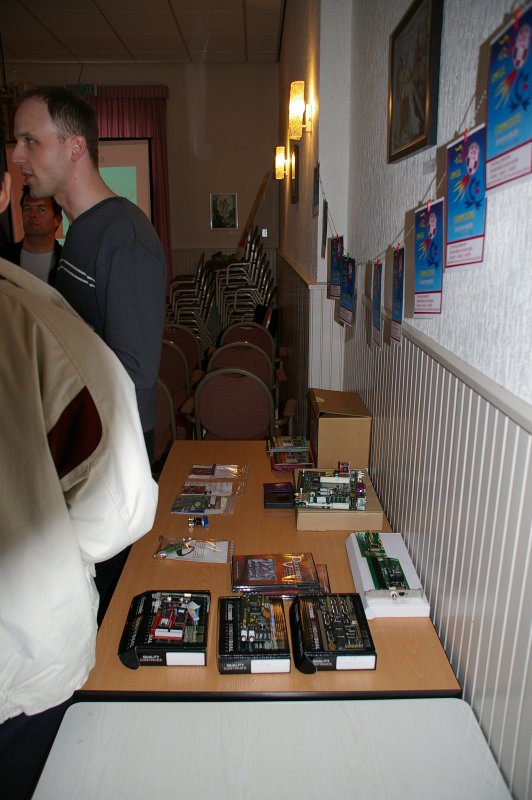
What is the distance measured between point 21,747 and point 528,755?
2.51 feet

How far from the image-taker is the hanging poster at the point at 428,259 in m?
1.25

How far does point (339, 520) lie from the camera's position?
172 centimetres

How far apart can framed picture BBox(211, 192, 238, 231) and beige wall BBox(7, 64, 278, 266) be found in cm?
7

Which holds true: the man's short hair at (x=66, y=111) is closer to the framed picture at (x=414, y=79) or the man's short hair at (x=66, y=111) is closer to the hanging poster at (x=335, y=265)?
the framed picture at (x=414, y=79)

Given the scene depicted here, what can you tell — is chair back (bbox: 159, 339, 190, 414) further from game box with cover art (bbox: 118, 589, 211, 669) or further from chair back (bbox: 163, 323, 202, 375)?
game box with cover art (bbox: 118, 589, 211, 669)

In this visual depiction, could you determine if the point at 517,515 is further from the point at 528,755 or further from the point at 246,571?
the point at 246,571

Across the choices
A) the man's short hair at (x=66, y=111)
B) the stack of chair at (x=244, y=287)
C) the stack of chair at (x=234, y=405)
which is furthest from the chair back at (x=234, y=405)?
the stack of chair at (x=244, y=287)

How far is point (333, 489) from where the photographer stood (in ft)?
5.91

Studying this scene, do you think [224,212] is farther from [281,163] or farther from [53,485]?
[53,485]

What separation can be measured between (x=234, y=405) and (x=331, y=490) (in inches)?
51.2

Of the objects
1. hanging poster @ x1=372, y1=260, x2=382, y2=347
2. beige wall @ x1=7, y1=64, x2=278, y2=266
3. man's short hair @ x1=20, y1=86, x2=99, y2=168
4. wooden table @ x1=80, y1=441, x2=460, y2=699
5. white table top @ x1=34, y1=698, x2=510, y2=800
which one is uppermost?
beige wall @ x1=7, y1=64, x2=278, y2=266

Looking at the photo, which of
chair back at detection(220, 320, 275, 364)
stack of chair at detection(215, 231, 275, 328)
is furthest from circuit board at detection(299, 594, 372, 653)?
stack of chair at detection(215, 231, 275, 328)

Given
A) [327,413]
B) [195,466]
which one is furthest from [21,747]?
[327,413]

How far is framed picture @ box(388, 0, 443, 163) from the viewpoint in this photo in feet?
4.25
